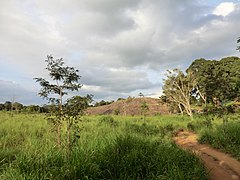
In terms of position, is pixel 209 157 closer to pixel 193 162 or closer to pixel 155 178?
pixel 193 162

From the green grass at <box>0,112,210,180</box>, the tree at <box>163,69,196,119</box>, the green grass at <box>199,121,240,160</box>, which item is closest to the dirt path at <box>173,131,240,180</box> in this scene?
the green grass at <box>199,121,240,160</box>

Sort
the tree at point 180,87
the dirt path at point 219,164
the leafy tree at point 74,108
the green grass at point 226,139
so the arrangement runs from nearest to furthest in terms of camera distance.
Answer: the leafy tree at point 74,108
the dirt path at point 219,164
the green grass at point 226,139
the tree at point 180,87

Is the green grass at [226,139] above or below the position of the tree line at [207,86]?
below

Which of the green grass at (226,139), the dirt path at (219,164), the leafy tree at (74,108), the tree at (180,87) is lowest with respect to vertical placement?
the dirt path at (219,164)

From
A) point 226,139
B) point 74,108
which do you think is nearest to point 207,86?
point 226,139

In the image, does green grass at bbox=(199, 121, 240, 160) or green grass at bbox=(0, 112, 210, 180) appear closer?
green grass at bbox=(0, 112, 210, 180)

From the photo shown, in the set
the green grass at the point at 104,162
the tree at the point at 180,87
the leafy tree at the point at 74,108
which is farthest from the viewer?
the tree at the point at 180,87

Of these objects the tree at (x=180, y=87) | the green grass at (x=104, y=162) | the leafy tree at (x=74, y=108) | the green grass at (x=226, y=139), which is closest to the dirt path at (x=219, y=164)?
the green grass at (x=226, y=139)

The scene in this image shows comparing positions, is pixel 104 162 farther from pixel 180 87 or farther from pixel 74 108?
pixel 180 87

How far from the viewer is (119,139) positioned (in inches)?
262

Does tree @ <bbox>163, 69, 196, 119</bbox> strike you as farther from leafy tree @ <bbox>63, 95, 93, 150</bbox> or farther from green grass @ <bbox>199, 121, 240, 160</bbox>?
leafy tree @ <bbox>63, 95, 93, 150</bbox>

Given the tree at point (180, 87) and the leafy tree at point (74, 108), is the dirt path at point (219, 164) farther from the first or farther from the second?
the tree at point (180, 87)

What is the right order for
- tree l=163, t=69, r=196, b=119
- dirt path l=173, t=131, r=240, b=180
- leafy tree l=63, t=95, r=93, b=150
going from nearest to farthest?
leafy tree l=63, t=95, r=93, b=150 < dirt path l=173, t=131, r=240, b=180 < tree l=163, t=69, r=196, b=119

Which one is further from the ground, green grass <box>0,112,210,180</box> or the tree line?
the tree line
